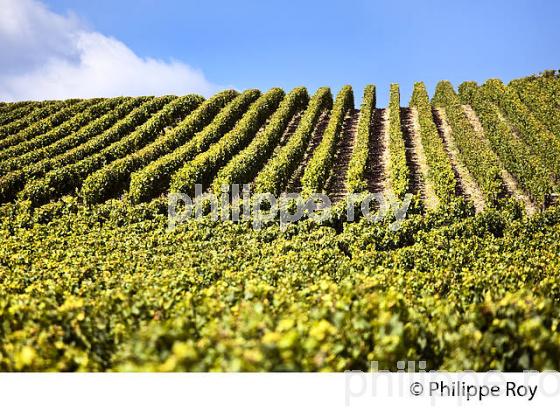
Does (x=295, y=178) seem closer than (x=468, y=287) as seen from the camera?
No

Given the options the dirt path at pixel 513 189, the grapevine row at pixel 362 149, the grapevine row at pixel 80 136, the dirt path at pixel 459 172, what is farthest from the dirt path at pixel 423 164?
the grapevine row at pixel 80 136

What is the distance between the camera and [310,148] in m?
31.6

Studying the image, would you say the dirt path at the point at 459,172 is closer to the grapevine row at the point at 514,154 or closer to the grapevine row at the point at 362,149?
the grapevine row at the point at 514,154

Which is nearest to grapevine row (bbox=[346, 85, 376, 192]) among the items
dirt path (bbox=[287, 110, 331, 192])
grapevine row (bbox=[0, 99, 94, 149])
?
dirt path (bbox=[287, 110, 331, 192])

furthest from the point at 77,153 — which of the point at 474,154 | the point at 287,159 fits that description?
the point at 474,154

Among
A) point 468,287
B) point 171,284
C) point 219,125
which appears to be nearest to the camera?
point 171,284

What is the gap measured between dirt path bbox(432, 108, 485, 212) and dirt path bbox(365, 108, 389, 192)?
396 centimetres

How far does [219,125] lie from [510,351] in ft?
100

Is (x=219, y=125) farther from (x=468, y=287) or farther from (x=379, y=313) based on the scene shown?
(x=379, y=313)

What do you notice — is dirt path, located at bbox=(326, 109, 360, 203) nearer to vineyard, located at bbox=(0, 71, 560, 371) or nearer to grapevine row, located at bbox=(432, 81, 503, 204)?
vineyard, located at bbox=(0, 71, 560, 371)

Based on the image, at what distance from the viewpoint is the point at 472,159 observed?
86.2ft

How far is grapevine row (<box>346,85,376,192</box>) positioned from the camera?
79.3 ft
